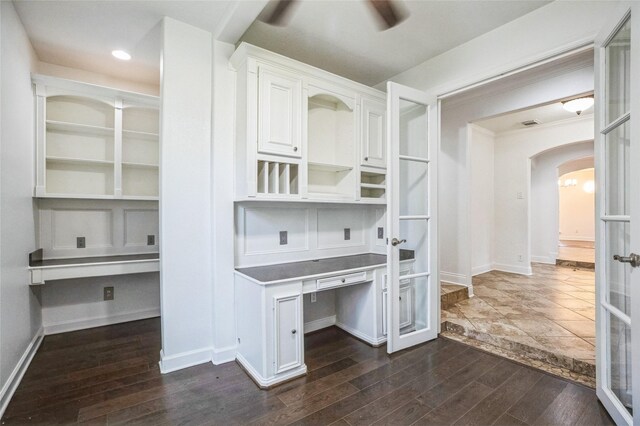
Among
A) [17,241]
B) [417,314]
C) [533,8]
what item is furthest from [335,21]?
[17,241]

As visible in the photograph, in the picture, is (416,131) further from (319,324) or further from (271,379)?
(271,379)

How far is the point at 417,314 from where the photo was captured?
2.89 meters

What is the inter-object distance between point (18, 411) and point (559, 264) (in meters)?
7.95

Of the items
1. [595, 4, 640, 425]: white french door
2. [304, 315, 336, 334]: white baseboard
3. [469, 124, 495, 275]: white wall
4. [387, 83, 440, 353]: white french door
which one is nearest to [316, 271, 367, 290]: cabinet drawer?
[387, 83, 440, 353]: white french door

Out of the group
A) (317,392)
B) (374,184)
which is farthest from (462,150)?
(317,392)

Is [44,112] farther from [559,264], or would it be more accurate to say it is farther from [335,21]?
[559,264]

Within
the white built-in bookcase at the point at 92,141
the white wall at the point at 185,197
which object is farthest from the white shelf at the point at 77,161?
the white wall at the point at 185,197

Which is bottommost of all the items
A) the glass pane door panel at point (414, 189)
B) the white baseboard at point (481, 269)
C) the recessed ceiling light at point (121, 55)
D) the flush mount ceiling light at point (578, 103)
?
the white baseboard at point (481, 269)

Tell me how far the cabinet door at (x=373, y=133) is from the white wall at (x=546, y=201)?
4590mm

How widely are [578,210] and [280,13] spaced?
471 inches

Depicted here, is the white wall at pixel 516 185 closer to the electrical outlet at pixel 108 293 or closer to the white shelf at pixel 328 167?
the white shelf at pixel 328 167

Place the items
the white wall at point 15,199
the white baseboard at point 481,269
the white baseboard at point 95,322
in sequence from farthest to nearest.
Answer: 1. the white baseboard at point 481,269
2. the white baseboard at point 95,322
3. the white wall at point 15,199

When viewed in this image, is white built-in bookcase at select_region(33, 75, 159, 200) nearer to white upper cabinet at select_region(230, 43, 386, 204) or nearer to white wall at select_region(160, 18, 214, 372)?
white wall at select_region(160, 18, 214, 372)

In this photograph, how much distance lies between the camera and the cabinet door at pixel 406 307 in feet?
9.23
